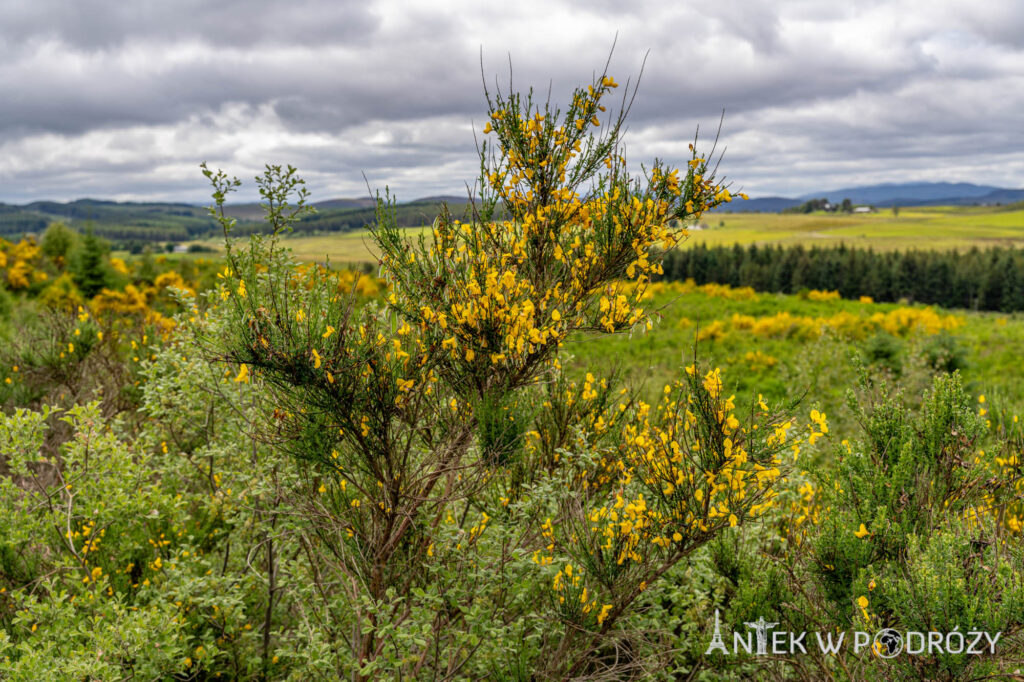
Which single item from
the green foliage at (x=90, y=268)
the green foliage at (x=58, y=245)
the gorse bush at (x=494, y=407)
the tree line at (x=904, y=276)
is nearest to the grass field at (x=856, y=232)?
the tree line at (x=904, y=276)

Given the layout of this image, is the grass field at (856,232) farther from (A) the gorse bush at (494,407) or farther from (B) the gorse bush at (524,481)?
(A) the gorse bush at (494,407)

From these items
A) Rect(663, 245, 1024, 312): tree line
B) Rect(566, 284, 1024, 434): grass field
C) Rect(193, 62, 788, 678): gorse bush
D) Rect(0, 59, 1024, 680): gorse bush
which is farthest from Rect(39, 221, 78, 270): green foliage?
Rect(663, 245, 1024, 312): tree line

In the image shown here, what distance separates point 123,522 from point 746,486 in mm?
5713

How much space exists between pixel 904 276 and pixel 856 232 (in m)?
67.9

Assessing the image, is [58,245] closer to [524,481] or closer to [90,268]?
[90,268]

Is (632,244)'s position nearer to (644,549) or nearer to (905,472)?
(644,549)

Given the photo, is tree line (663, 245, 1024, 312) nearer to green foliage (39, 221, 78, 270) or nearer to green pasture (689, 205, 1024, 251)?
green pasture (689, 205, 1024, 251)

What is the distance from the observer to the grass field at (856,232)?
10144 centimetres

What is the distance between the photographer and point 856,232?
123000 mm

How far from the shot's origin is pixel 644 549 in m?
4.02

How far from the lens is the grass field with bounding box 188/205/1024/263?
333 feet

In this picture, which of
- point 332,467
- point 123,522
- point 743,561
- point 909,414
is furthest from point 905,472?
point 123,522

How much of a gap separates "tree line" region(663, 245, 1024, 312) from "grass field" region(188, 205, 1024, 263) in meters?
21.2

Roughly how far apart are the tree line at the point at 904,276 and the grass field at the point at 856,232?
21.2 metres
